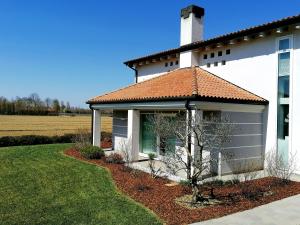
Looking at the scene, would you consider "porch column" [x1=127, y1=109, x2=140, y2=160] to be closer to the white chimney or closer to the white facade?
the white facade

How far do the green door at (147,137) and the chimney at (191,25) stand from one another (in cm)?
603

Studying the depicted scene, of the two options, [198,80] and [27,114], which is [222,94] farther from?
[27,114]

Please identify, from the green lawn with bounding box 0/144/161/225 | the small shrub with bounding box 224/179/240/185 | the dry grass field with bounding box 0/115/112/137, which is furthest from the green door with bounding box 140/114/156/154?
the dry grass field with bounding box 0/115/112/137

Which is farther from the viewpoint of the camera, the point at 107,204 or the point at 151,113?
the point at 151,113

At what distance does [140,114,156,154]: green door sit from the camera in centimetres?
1783

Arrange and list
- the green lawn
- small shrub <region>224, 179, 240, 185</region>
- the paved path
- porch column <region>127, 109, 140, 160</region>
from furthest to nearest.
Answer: porch column <region>127, 109, 140, 160</region> → small shrub <region>224, 179, 240, 185</region> → the green lawn → the paved path

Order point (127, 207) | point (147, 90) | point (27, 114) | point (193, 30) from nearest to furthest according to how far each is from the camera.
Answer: point (127, 207) → point (147, 90) → point (193, 30) → point (27, 114)

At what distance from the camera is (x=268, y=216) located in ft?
26.6

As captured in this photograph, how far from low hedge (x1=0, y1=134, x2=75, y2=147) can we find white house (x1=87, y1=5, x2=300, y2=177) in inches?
432

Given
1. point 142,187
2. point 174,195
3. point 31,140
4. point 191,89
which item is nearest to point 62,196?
point 142,187

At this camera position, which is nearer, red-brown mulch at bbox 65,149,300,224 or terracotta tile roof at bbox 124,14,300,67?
red-brown mulch at bbox 65,149,300,224

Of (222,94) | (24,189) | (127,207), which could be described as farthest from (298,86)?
(24,189)

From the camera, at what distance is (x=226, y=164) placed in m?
13.2

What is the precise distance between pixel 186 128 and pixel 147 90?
6.41 metres
